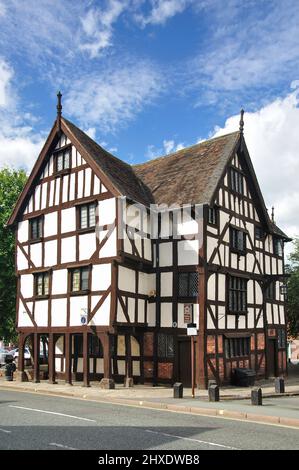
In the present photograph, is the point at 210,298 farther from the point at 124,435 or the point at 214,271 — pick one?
the point at 124,435

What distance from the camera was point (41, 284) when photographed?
26.2 metres

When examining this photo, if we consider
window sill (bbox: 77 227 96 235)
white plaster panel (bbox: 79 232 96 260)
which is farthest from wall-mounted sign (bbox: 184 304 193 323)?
window sill (bbox: 77 227 96 235)

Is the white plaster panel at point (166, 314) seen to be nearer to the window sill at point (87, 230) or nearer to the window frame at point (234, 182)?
the window sill at point (87, 230)

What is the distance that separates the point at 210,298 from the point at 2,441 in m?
15.1

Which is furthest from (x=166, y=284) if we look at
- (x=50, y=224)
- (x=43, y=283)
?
(x=50, y=224)

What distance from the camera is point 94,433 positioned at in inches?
433

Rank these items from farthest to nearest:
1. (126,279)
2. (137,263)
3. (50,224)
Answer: (50,224), (137,263), (126,279)

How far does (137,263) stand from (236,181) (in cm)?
770

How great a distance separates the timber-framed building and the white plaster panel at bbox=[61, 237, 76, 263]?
0.05m

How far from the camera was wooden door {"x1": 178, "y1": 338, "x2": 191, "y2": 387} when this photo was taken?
23531 millimetres

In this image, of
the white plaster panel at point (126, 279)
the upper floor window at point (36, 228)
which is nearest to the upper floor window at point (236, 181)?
the white plaster panel at point (126, 279)

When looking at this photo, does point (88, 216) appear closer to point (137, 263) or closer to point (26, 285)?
point (137, 263)

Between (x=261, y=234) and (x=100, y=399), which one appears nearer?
(x=100, y=399)
